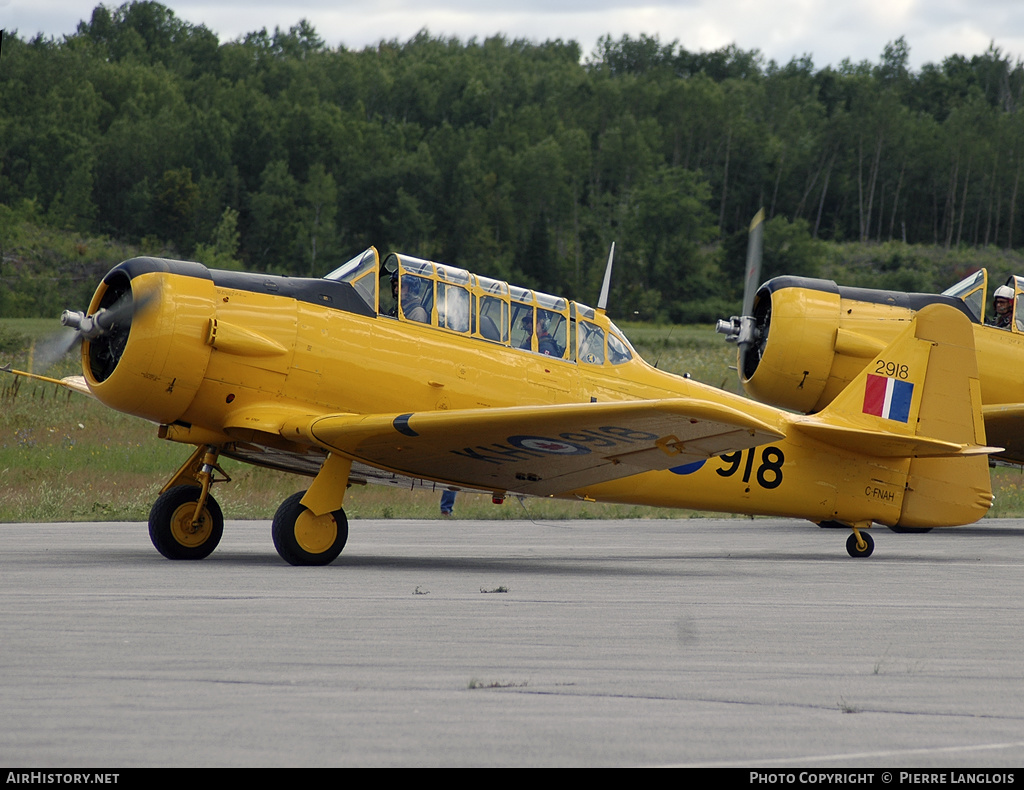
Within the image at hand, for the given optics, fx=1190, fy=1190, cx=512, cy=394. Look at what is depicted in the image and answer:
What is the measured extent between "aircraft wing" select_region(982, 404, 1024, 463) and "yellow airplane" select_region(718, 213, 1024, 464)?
0.05 feet

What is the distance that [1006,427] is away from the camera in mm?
17062

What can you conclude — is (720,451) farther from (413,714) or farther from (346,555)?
(413,714)

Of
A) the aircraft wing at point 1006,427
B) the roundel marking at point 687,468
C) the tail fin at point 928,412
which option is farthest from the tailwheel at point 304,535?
the aircraft wing at point 1006,427

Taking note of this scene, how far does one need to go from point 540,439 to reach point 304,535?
2244mm

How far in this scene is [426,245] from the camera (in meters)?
74.0

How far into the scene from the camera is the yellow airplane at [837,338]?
673 inches

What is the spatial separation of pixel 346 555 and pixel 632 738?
25.7ft

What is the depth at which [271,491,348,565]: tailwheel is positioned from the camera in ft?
34.1

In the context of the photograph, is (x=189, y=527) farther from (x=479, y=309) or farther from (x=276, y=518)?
(x=479, y=309)

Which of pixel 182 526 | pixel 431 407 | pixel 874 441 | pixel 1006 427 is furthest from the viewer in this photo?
pixel 1006 427

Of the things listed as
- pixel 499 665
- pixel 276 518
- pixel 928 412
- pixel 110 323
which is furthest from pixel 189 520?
pixel 928 412

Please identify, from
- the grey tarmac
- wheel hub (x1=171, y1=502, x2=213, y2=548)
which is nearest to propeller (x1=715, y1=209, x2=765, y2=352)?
the grey tarmac

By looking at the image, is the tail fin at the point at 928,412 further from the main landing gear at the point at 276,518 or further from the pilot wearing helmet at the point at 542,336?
the main landing gear at the point at 276,518

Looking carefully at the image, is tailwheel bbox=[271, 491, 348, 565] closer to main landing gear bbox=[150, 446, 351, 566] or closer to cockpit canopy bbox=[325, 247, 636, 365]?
main landing gear bbox=[150, 446, 351, 566]
